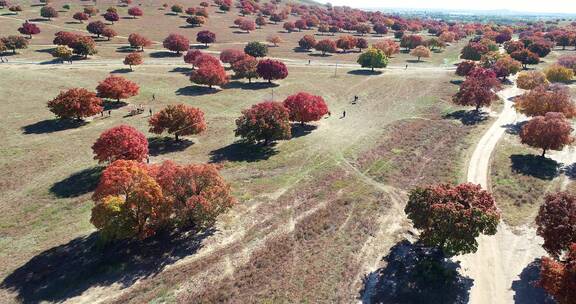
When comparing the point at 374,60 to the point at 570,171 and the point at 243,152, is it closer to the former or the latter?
the point at 570,171

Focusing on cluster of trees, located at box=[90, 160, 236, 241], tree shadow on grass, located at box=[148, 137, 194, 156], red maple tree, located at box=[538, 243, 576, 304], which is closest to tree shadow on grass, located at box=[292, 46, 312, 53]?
tree shadow on grass, located at box=[148, 137, 194, 156]

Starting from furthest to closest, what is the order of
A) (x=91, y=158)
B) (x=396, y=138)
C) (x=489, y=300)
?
(x=396, y=138), (x=91, y=158), (x=489, y=300)

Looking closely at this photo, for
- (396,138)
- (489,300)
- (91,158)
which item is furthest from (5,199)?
(396,138)

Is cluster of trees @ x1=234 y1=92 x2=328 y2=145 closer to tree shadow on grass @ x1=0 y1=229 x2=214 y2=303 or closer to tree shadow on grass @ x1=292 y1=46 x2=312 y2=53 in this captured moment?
tree shadow on grass @ x1=0 y1=229 x2=214 y2=303

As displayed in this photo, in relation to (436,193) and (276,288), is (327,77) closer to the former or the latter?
(436,193)

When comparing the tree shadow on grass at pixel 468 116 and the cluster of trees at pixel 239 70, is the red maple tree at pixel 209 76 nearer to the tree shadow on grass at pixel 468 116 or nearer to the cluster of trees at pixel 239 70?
the cluster of trees at pixel 239 70

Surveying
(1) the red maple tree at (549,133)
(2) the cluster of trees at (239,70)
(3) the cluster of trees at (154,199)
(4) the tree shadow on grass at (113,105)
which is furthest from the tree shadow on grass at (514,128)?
(4) the tree shadow on grass at (113,105)
